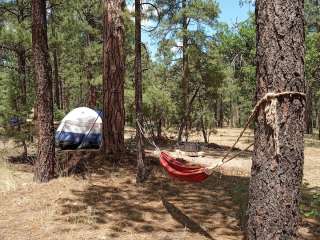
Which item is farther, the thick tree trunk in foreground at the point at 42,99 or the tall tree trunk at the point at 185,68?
the tall tree trunk at the point at 185,68

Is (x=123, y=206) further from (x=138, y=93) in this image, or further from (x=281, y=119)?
(x=281, y=119)

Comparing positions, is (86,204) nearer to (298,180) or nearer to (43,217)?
(43,217)

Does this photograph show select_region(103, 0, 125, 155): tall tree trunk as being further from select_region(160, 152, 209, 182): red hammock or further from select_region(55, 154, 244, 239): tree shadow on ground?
select_region(160, 152, 209, 182): red hammock

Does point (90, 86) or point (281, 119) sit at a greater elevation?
point (90, 86)

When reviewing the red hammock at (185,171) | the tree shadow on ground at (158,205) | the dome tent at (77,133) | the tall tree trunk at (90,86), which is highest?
the tall tree trunk at (90,86)

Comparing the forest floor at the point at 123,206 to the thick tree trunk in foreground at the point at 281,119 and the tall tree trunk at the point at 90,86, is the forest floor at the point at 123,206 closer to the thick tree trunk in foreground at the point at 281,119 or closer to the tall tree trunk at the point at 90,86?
the thick tree trunk in foreground at the point at 281,119

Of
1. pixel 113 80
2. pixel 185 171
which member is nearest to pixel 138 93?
pixel 113 80

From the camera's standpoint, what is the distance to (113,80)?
10133mm

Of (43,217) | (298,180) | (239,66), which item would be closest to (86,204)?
(43,217)

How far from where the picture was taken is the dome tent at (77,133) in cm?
1491

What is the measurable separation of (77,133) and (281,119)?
12223 mm

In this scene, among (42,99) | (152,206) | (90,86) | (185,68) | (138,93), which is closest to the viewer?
(152,206)

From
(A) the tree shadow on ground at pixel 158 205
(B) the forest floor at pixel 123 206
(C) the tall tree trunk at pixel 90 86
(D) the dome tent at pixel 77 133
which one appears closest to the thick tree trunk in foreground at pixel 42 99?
(B) the forest floor at pixel 123 206

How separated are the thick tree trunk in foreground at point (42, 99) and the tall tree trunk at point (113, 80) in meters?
1.54
